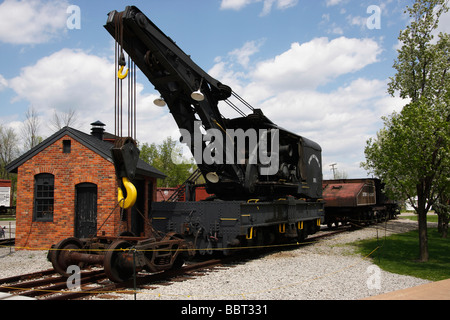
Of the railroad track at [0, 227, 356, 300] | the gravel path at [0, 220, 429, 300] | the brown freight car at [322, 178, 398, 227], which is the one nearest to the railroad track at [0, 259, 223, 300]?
the railroad track at [0, 227, 356, 300]

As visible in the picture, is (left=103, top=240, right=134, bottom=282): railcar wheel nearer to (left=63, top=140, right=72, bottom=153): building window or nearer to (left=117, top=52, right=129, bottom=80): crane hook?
(left=117, top=52, right=129, bottom=80): crane hook

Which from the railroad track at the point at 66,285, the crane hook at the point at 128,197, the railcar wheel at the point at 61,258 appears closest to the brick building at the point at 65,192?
the railroad track at the point at 66,285

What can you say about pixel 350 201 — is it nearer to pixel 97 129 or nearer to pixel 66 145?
pixel 97 129

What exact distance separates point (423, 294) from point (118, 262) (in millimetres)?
4950

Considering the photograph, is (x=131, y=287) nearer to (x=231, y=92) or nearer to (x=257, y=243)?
(x=257, y=243)

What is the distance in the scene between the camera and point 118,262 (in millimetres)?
6879

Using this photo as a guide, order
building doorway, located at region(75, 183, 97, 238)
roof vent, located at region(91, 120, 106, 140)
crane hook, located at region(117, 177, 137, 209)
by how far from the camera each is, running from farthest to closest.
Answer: roof vent, located at region(91, 120, 106, 140) → building doorway, located at region(75, 183, 97, 238) → crane hook, located at region(117, 177, 137, 209)

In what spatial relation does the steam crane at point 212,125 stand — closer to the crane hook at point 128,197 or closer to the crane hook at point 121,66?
the crane hook at point 121,66

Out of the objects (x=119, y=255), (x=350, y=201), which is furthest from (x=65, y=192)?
(x=350, y=201)

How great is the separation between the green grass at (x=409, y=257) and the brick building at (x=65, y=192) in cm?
816

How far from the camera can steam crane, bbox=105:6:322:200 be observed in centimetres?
834

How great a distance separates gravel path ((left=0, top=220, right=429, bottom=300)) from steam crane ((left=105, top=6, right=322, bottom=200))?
223 centimetres
